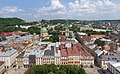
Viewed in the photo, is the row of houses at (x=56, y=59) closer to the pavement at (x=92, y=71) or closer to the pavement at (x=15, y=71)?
the pavement at (x=15, y=71)

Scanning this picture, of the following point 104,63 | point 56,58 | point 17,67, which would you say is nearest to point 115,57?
point 104,63

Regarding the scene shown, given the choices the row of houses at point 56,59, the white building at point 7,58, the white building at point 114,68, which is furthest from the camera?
the white building at point 7,58

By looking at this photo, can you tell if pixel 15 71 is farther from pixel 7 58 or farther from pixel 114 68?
pixel 114 68

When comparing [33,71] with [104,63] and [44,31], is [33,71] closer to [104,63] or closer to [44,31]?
[104,63]

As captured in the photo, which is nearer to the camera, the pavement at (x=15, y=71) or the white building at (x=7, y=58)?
the pavement at (x=15, y=71)

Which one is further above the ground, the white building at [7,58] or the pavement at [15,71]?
the white building at [7,58]

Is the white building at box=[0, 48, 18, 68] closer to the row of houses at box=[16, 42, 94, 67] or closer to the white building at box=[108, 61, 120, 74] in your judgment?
the row of houses at box=[16, 42, 94, 67]

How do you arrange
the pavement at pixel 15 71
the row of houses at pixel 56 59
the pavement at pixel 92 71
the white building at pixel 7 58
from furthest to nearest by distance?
the white building at pixel 7 58
the row of houses at pixel 56 59
the pavement at pixel 15 71
the pavement at pixel 92 71

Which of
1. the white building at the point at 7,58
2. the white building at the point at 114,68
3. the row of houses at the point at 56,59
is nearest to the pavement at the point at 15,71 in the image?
the row of houses at the point at 56,59

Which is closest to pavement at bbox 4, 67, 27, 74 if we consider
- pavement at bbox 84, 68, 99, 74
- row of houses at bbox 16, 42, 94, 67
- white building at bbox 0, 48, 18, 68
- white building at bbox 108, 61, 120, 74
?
row of houses at bbox 16, 42, 94, 67

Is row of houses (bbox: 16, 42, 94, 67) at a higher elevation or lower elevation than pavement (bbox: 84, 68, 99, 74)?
higher

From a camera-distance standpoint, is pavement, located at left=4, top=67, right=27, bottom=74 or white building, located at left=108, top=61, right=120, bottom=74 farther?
pavement, located at left=4, top=67, right=27, bottom=74
